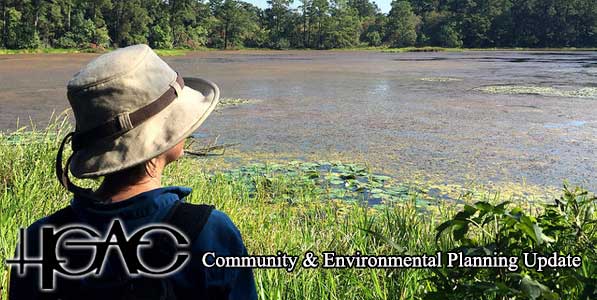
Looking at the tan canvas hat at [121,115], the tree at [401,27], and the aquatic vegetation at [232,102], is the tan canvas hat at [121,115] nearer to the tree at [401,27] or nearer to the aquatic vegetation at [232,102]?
the aquatic vegetation at [232,102]

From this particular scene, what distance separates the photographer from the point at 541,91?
42.3 feet

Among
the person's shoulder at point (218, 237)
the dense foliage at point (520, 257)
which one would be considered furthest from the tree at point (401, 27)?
the person's shoulder at point (218, 237)

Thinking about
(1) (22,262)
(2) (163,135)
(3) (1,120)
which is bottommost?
(3) (1,120)

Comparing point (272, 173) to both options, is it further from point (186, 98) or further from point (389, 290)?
point (186, 98)

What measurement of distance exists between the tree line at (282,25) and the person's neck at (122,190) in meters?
45.0

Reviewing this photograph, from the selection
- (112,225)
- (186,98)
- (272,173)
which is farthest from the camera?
(272,173)

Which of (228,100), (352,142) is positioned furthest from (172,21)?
(352,142)

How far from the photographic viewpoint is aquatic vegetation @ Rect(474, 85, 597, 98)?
39.3 feet

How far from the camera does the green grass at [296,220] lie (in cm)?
220

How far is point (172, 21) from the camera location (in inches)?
2271

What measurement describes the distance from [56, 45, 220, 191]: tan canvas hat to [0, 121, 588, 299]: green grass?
681 millimetres

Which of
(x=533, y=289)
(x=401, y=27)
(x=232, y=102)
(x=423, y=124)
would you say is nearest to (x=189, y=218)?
(x=533, y=289)

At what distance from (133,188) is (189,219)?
0.17m

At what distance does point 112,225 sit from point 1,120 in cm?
842
